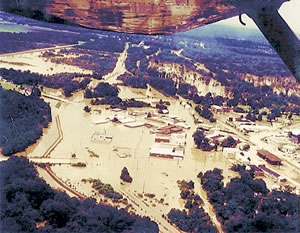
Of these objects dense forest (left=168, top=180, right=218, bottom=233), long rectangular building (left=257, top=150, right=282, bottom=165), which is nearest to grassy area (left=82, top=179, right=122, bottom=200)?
dense forest (left=168, top=180, right=218, bottom=233)

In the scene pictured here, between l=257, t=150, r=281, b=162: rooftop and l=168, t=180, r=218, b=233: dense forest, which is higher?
l=257, t=150, r=281, b=162: rooftop

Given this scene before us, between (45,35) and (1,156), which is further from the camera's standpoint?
(45,35)

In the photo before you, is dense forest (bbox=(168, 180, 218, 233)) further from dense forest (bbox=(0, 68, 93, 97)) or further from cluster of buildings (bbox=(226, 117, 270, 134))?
dense forest (bbox=(0, 68, 93, 97))

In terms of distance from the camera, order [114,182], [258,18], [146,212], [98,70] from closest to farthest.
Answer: [258,18], [146,212], [114,182], [98,70]

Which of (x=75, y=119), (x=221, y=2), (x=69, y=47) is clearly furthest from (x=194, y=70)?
→ (x=221, y=2)

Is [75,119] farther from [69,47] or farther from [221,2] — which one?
[69,47]

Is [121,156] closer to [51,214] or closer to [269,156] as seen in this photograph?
[51,214]
